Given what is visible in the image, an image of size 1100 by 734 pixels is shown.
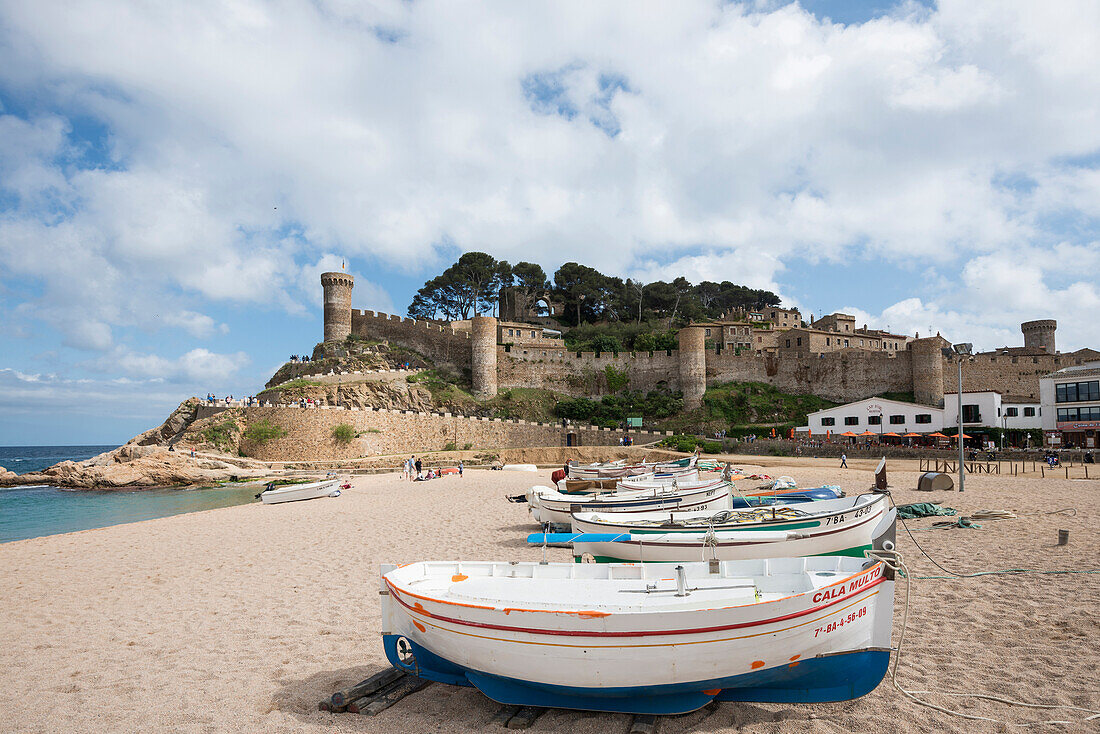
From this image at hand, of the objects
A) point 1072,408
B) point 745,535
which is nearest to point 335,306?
point 745,535

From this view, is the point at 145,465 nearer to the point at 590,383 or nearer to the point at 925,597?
the point at 590,383

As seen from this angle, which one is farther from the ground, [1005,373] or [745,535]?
[1005,373]

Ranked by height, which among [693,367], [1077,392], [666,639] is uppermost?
[693,367]

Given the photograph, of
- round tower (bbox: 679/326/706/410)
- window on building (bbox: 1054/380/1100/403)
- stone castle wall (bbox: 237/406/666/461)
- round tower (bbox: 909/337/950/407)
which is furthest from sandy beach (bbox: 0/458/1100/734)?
round tower (bbox: 909/337/950/407)

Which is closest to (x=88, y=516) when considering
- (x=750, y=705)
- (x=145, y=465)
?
(x=145, y=465)

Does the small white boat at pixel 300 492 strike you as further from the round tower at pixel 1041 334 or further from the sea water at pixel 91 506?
the round tower at pixel 1041 334

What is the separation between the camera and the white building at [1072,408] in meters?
32.6

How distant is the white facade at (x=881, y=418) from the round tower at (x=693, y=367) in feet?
32.5

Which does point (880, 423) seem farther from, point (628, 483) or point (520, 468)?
point (628, 483)

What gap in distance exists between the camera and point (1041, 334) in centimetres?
6312

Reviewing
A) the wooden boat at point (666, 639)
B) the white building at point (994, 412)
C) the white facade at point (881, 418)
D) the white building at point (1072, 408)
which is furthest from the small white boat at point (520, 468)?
the white building at point (1072, 408)

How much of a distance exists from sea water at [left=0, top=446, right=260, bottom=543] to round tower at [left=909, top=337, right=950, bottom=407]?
45.7 m

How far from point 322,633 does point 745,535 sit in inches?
226

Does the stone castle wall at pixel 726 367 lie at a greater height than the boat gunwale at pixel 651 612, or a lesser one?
greater
